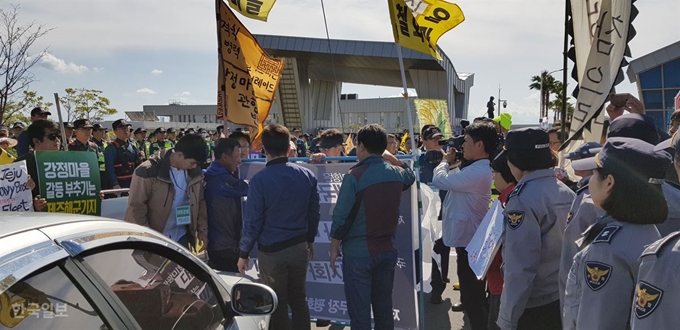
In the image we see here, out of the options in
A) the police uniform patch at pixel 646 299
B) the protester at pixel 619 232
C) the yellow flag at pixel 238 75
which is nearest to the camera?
the police uniform patch at pixel 646 299

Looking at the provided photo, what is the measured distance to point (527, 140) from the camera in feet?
9.03

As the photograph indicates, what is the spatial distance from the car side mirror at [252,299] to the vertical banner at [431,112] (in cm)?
872

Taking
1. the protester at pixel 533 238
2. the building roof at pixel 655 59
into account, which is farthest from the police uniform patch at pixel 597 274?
the building roof at pixel 655 59

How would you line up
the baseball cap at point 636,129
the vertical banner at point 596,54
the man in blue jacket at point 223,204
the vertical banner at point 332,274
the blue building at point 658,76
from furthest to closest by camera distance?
the blue building at point 658,76 → the vertical banner at point 332,274 → the man in blue jacket at point 223,204 → the vertical banner at point 596,54 → the baseball cap at point 636,129

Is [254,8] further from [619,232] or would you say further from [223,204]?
[619,232]

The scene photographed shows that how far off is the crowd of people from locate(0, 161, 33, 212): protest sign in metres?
0.30

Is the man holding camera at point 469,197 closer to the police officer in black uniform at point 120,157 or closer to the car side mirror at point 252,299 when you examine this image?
the car side mirror at point 252,299

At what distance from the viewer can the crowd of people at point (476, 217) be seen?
1.71 metres

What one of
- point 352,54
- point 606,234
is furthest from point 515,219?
point 352,54

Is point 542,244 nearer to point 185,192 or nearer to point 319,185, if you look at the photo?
point 319,185

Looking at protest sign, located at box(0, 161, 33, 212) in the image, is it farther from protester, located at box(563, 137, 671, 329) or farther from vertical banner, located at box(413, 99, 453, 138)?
vertical banner, located at box(413, 99, 453, 138)

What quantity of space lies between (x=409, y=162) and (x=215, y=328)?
268 centimetres

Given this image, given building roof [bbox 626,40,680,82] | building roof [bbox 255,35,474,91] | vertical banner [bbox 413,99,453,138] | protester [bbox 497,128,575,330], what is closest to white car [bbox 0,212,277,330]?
protester [bbox 497,128,575,330]

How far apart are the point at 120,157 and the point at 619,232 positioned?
824 centimetres
